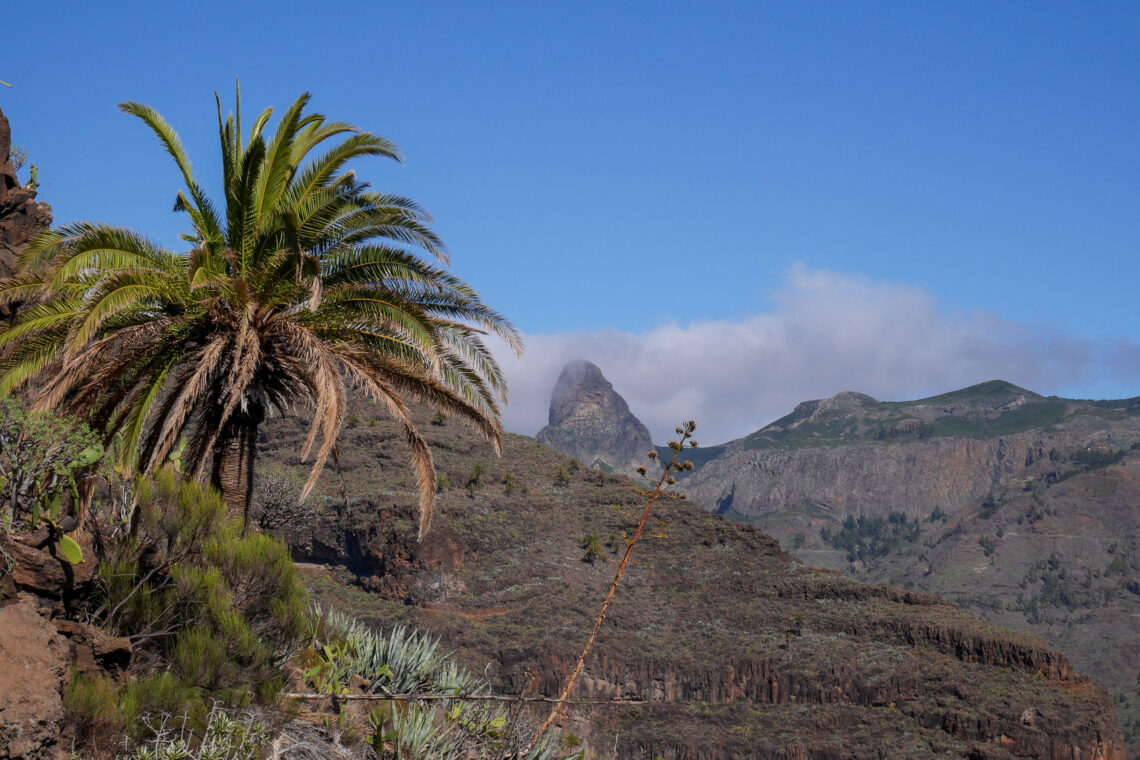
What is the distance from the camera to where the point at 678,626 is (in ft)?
208

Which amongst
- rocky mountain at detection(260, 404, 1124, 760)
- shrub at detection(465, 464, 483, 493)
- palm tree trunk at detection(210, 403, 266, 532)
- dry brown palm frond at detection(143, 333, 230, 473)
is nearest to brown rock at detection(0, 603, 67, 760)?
dry brown palm frond at detection(143, 333, 230, 473)

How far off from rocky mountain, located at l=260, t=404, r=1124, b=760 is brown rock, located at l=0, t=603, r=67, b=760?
128ft

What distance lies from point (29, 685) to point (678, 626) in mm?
60008

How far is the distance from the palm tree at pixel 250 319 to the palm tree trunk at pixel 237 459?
0.02 m

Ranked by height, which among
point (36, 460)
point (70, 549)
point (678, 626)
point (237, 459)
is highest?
point (237, 459)

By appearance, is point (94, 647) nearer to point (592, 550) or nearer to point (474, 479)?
point (592, 550)

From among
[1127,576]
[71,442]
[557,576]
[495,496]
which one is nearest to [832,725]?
[557,576]

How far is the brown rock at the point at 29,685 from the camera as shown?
5.88 meters

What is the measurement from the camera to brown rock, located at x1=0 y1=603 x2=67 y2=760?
19.3 ft

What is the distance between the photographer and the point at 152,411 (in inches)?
470

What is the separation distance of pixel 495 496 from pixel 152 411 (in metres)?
62.5

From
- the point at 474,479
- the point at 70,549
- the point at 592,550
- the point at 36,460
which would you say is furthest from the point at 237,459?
the point at 474,479

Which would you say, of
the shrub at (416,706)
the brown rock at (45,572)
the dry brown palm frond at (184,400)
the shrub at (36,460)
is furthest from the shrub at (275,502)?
the brown rock at (45,572)

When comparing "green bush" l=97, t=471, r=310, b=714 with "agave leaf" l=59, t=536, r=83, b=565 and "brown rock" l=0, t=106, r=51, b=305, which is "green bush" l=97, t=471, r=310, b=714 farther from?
"brown rock" l=0, t=106, r=51, b=305
